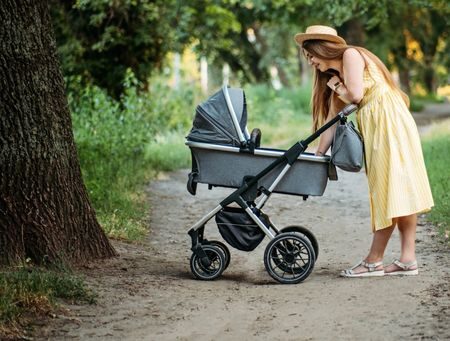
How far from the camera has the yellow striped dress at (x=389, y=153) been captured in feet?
24.6

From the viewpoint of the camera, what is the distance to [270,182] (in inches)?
302

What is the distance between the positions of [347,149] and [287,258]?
99cm

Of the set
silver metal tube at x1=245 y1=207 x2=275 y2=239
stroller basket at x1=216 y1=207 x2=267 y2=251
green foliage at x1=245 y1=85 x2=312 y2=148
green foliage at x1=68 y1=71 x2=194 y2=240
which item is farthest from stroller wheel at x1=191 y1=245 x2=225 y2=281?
green foliage at x1=245 y1=85 x2=312 y2=148

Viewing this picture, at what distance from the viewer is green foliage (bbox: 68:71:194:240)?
35.8 feet

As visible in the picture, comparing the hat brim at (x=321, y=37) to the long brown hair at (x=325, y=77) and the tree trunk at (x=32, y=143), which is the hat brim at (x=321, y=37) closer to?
the long brown hair at (x=325, y=77)

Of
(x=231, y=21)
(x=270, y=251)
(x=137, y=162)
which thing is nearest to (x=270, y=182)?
(x=270, y=251)

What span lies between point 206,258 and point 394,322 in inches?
81.1

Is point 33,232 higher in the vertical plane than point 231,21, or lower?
lower

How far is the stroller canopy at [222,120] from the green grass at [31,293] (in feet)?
4.91

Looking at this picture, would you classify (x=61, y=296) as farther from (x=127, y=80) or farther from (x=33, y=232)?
(x=127, y=80)

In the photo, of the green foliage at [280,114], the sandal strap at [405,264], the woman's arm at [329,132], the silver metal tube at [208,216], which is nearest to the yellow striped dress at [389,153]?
the woman's arm at [329,132]

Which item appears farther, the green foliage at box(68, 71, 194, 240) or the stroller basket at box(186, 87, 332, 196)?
the green foliage at box(68, 71, 194, 240)

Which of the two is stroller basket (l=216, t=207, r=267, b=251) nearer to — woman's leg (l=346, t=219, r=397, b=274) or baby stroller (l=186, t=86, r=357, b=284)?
baby stroller (l=186, t=86, r=357, b=284)

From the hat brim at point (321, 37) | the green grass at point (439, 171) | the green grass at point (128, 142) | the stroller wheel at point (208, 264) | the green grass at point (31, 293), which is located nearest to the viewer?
the green grass at point (31, 293)
